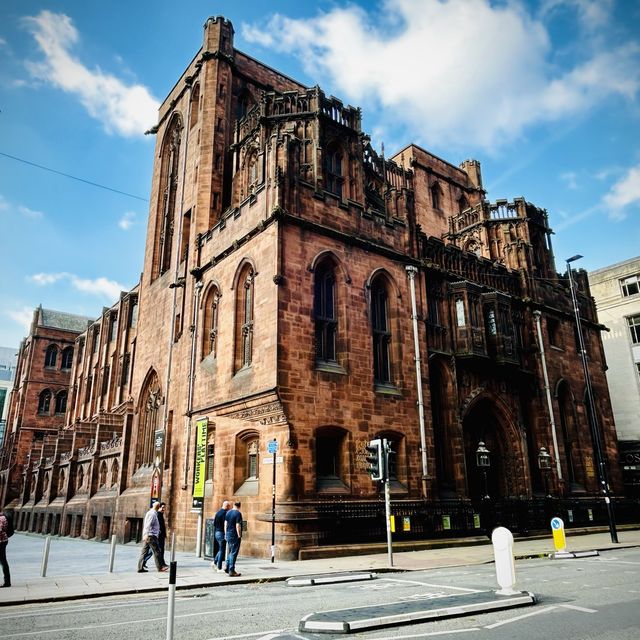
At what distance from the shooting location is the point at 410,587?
33.5ft

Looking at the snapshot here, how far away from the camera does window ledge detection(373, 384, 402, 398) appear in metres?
19.6

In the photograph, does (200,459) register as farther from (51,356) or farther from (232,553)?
(51,356)

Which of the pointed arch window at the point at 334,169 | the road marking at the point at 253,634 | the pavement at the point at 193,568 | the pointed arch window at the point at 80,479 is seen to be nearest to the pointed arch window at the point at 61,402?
the pointed arch window at the point at 80,479

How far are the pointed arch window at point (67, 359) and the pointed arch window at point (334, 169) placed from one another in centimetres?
4735

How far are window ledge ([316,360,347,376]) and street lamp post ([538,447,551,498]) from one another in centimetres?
1116

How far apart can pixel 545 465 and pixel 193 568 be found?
646 inches

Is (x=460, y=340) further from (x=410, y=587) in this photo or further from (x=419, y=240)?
(x=410, y=587)

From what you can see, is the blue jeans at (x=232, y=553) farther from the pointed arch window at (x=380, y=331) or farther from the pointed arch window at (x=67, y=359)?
the pointed arch window at (x=67, y=359)

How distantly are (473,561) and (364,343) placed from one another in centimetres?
808

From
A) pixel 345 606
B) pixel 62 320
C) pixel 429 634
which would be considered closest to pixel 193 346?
pixel 345 606

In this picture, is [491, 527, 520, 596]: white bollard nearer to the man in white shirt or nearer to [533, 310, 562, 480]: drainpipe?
the man in white shirt

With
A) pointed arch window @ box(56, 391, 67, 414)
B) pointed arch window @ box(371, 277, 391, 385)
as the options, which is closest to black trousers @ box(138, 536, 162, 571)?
pointed arch window @ box(371, 277, 391, 385)

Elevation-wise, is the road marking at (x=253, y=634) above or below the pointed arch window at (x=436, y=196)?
below

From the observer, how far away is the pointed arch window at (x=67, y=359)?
60.5 metres
